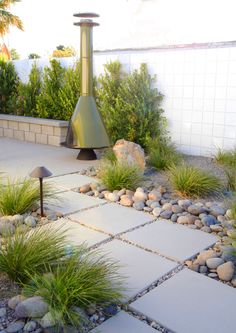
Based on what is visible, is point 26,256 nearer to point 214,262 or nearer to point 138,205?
point 214,262

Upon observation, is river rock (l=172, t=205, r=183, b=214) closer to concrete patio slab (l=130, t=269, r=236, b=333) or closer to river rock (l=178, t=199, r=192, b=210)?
river rock (l=178, t=199, r=192, b=210)

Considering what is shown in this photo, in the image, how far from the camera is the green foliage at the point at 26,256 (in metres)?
2.26

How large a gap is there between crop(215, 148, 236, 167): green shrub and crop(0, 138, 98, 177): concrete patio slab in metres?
1.90

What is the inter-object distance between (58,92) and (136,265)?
18.9 feet

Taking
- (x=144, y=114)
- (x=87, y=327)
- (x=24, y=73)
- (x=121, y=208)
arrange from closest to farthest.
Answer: (x=87, y=327), (x=121, y=208), (x=144, y=114), (x=24, y=73)

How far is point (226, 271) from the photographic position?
2471mm

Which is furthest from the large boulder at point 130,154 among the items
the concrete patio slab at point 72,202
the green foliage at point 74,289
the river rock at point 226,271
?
the green foliage at point 74,289

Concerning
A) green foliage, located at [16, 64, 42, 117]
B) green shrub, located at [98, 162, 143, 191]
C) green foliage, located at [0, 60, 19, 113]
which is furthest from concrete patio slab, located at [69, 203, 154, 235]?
green foliage, located at [0, 60, 19, 113]

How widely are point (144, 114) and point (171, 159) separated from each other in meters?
1.39

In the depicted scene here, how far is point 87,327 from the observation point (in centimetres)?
193

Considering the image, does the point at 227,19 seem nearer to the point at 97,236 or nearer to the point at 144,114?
the point at 144,114

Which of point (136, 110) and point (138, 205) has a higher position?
point (136, 110)

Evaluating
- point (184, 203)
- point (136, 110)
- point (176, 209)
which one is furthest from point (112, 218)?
point (136, 110)

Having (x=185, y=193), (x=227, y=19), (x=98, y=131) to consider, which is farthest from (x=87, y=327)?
(x=227, y=19)
